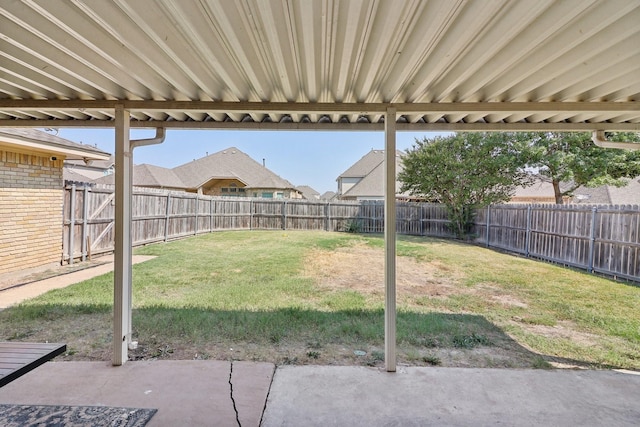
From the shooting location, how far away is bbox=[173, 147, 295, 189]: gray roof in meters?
22.1

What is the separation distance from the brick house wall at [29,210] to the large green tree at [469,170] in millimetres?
11505

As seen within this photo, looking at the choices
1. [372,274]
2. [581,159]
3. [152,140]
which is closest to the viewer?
[152,140]

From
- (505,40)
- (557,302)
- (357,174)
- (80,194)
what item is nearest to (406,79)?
Answer: (505,40)

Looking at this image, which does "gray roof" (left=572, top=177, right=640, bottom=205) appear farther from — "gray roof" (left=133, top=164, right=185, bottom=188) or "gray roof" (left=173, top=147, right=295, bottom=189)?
"gray roof" (left=133, top=164, right=185, bottom=188)

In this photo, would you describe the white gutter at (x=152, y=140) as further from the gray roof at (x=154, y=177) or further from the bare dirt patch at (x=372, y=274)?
the gray roof at (x=154, y=177)

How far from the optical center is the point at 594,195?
20.4 meters

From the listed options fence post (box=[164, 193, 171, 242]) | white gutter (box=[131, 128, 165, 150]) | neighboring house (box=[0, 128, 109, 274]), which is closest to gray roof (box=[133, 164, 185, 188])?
fence post (box=[164, 193, 171, 242])

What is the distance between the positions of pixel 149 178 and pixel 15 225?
52.7 feet

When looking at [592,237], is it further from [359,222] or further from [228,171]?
[228,171]

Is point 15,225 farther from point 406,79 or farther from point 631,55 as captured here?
point 631,55

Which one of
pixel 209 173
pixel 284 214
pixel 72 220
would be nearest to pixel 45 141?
pixel 72 220

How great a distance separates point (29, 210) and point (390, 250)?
693cm

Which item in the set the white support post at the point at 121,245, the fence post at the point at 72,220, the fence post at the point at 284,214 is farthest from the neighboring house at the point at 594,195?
the fence post at the point at 72,220

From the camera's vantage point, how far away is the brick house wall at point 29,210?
5738 millimetres
